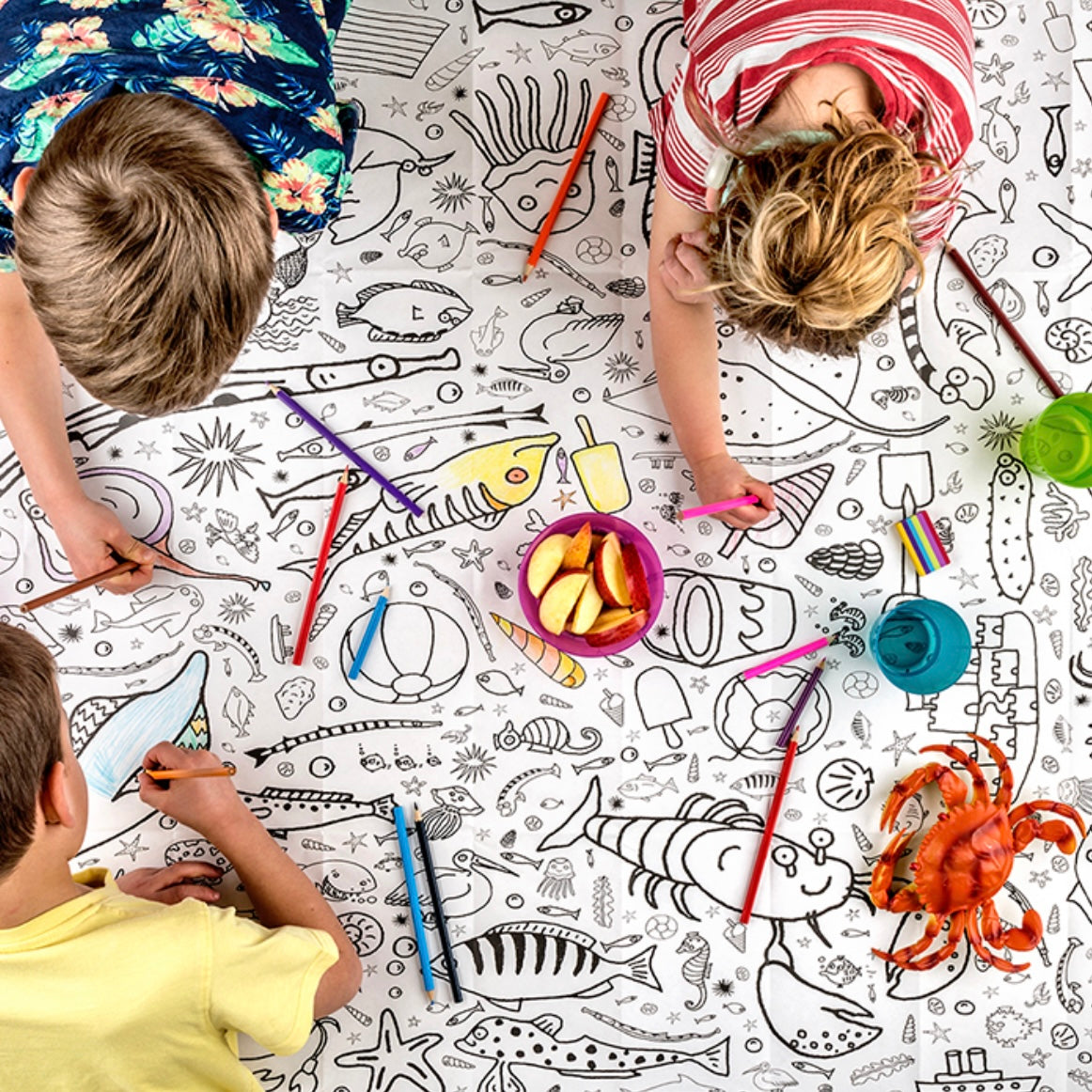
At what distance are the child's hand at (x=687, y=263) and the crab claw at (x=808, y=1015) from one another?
55 cm

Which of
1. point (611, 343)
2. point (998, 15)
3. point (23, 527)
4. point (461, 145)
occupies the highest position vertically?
point (998, 15)

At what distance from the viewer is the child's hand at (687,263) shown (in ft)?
2.08

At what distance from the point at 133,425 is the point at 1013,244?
775 mm

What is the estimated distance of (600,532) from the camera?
2.47 ft

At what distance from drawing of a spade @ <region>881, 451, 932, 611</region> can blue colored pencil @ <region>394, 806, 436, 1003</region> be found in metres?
0.47

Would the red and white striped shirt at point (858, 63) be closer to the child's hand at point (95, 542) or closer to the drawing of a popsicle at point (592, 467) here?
the drawing of a popsicle at point (592, 467)

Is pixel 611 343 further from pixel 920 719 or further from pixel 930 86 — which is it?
pixel 920 719

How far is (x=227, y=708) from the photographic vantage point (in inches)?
30.8

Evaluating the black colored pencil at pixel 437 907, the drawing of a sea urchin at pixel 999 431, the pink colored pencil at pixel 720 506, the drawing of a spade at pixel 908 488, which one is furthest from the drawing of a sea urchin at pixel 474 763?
the drawing of a sea urchin at pixel 999 431

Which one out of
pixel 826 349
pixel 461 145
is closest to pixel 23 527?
pixel 461 145

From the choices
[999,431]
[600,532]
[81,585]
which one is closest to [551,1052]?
[600,532]

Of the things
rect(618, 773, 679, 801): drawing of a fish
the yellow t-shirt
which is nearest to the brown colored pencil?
the yellow t-shirt

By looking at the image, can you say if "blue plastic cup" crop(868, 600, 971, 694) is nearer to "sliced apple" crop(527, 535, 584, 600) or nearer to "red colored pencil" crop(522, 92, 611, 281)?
"sliced apple" crop(527, 535, 584, 600)

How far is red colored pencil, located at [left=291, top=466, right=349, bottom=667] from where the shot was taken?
2.56 feet
